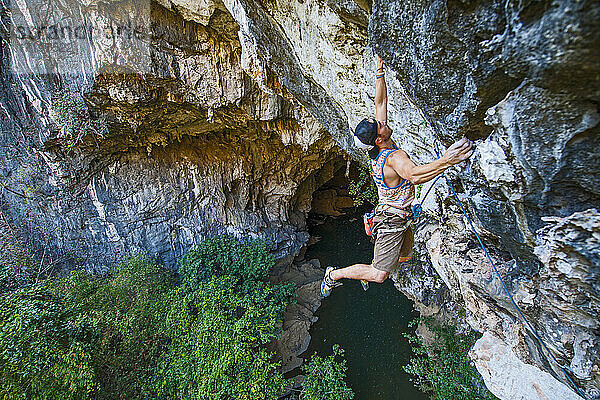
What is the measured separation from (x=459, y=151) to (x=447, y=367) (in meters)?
5.55

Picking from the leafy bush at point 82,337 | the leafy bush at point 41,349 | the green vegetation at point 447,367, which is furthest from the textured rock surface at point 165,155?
the green vegetation at point 447,367

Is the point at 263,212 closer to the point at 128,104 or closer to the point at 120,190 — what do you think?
the point at 120,190

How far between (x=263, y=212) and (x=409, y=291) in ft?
16.2

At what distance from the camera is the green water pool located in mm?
7054

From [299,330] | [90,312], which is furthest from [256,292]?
[90,312]

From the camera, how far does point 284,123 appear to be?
7.07 meters

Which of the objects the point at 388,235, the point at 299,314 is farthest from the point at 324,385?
the point at 388,235

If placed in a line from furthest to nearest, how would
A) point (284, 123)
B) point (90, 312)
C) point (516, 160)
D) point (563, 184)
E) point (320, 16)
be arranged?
point (284, 123)
point (90, 312)
point (320, 16)
point (516, 160)
point (563, 184)

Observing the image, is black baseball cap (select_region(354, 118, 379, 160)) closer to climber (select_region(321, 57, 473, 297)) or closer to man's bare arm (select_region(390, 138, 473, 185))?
climber (select_region(321, 57, 473, 297))

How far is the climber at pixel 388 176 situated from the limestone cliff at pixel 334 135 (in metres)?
0.23

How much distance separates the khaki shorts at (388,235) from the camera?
3.02 metres

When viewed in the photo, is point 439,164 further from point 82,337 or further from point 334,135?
point 82,337

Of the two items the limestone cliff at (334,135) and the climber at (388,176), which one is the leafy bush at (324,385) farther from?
the climber at (388,176)

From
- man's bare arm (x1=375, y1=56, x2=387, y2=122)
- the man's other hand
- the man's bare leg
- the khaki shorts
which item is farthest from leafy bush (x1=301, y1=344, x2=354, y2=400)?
the man's other hand
